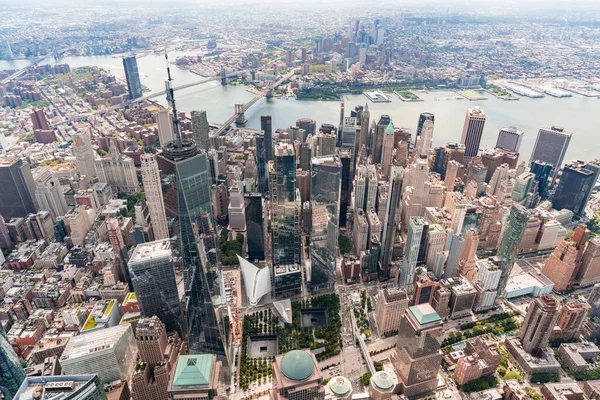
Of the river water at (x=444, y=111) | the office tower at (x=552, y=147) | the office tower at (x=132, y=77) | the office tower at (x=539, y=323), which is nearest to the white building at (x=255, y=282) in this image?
the office tower at (x=539, y=323)

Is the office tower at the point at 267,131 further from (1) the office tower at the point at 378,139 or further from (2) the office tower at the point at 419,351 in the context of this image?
(2) the office tower at the point at 419,351

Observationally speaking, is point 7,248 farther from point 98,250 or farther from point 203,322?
point 203,322

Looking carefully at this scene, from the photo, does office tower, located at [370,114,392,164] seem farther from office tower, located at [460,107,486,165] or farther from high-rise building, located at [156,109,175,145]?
high-rise building, located at [156,109,175,145]

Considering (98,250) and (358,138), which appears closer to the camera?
(98,250)

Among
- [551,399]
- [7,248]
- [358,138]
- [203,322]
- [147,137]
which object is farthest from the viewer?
[147,137]

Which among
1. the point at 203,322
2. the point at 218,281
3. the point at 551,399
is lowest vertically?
the point at 551,399

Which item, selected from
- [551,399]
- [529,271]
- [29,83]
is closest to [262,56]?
[29,83]
